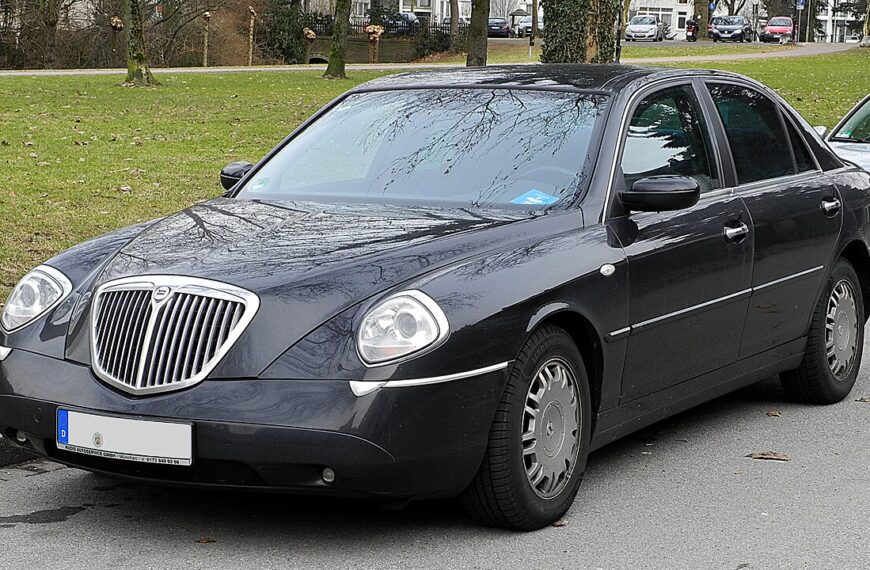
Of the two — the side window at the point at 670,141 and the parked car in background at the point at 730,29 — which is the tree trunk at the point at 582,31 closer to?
the side window at the point at 670,141

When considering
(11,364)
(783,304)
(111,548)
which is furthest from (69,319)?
(783,304)

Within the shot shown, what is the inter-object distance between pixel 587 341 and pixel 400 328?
0.99m

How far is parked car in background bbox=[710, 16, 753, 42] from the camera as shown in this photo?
260 feet

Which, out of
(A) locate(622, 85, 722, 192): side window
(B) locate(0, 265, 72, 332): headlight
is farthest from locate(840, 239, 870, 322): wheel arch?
(B) locate(0, 265, 72, 332): headlight

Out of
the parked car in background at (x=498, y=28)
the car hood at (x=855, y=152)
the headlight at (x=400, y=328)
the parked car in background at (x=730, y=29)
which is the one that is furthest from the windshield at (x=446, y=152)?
the parked car in background at (x=730, y=29)

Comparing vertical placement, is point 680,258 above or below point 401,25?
below

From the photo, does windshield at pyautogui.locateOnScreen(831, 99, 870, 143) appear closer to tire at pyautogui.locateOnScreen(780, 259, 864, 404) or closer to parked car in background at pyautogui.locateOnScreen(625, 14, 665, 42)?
tire at pyautogui.locateOnScreen(780, 259, 864, 404)

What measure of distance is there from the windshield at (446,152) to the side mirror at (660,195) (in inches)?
7.9

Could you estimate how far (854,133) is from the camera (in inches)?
504

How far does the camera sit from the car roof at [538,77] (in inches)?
230

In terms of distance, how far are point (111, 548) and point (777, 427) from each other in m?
3.25

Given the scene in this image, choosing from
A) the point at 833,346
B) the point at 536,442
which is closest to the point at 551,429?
the point at 536,442

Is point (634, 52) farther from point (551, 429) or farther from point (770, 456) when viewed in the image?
point (551, 429)

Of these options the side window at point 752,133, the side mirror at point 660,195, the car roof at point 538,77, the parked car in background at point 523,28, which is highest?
the parked car in background at point 523,28
